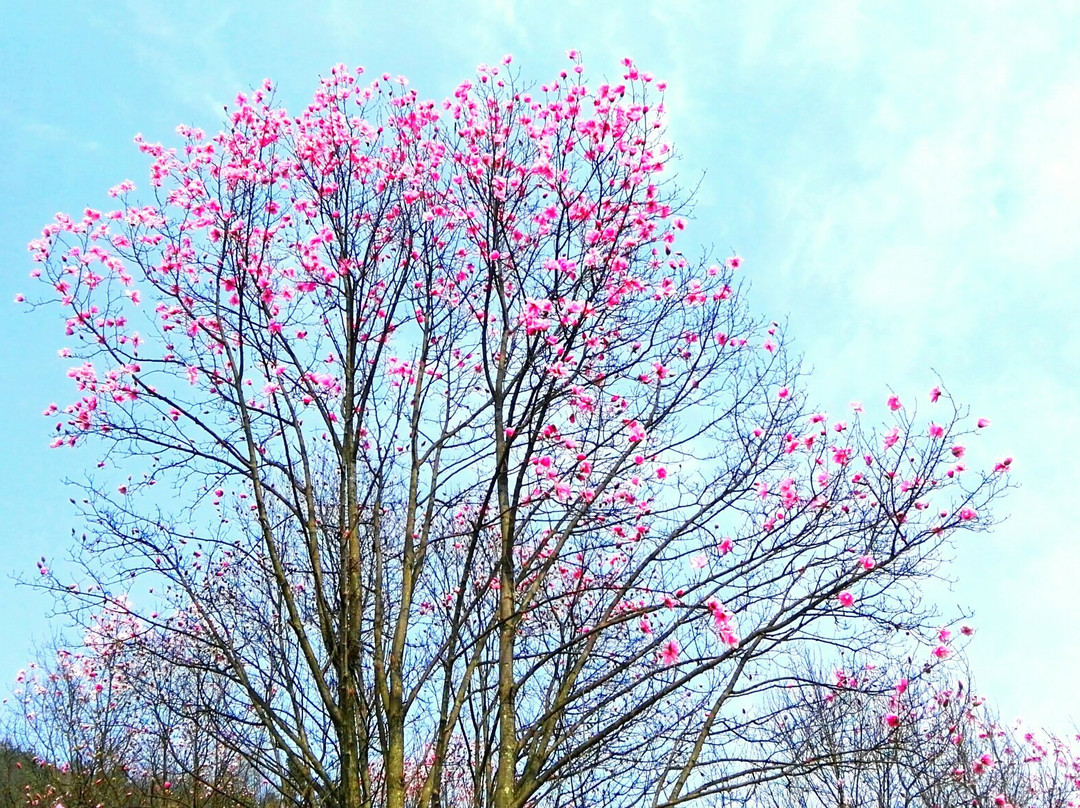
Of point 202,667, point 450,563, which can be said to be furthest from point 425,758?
point 202,667

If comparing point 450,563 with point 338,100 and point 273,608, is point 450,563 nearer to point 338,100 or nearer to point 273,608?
point 273,608

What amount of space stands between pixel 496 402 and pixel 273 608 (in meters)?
3.06

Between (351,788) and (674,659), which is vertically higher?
(674,659)

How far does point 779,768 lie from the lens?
688cm

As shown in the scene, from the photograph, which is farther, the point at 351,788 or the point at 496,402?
the point at 496,402

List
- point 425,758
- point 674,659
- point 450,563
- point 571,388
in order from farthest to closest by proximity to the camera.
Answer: point 425,758, point 450,563, point 571,388, point 674,659

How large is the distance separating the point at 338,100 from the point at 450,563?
202 inches

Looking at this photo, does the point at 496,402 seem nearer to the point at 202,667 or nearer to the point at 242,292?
the point at 242,292

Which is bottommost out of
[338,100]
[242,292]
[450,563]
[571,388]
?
[450,563]

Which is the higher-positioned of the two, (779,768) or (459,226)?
(459,226)

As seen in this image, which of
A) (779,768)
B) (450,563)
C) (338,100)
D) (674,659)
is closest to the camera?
(779,768)

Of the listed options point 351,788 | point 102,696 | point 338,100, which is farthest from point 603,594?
point 102,696

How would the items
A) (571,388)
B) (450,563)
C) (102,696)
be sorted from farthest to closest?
(102,696)
(450,563)
(571,388)

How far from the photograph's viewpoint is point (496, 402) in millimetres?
8438
